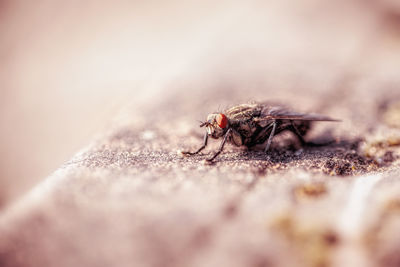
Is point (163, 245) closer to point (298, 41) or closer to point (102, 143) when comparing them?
point (102, 143)

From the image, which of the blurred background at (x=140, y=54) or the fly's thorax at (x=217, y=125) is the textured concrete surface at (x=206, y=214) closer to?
the fly's thorax at (x=217, y=125)

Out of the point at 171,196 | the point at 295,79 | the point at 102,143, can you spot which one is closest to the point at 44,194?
the point at 171,196

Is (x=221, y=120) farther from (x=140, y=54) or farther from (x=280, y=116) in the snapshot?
(x=140, y=54)

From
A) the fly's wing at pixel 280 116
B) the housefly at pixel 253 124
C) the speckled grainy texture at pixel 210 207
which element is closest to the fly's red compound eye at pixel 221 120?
the housefly at pixel 253 124

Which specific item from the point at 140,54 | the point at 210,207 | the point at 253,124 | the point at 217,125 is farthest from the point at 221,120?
the point at 140,54

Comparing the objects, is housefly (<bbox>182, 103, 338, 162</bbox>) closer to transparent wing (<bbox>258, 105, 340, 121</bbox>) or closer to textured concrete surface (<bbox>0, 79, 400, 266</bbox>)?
transparent wing (<bbox>258, 105, 340, 121</bbox>)

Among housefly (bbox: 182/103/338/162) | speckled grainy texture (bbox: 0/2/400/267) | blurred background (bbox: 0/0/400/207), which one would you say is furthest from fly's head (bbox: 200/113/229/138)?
blurred background (bbox: 0/0/400/207)

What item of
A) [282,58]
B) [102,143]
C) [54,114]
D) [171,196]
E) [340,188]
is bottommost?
[340,188]
